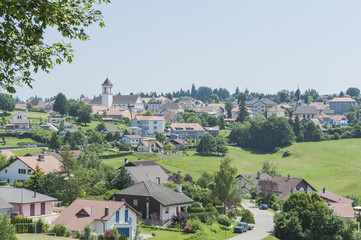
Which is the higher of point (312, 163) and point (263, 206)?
point (312, 163)

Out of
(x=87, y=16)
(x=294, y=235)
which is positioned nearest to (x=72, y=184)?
(x=294, y=235)

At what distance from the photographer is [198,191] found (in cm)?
6109

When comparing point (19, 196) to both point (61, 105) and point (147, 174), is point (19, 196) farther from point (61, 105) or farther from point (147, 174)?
point (61, 105)

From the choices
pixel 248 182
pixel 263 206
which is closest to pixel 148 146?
pixel 248 182

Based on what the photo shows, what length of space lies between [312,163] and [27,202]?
8602 centimetres

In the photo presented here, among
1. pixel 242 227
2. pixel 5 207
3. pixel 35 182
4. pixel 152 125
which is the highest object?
pixel 152 125

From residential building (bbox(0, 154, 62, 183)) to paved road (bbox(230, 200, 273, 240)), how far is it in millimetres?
26783

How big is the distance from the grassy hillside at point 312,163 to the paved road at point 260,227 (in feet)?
86.0

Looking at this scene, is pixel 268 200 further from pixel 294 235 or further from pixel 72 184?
pixel 72 184

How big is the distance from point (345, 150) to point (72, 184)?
313 feet

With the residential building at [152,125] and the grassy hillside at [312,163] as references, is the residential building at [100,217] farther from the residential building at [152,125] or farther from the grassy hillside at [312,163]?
the residential building at [152,125]

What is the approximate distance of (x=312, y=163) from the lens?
116m

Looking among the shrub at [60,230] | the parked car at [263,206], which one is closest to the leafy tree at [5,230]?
the shrub at [60,230]

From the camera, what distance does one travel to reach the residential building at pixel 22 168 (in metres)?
61.4
